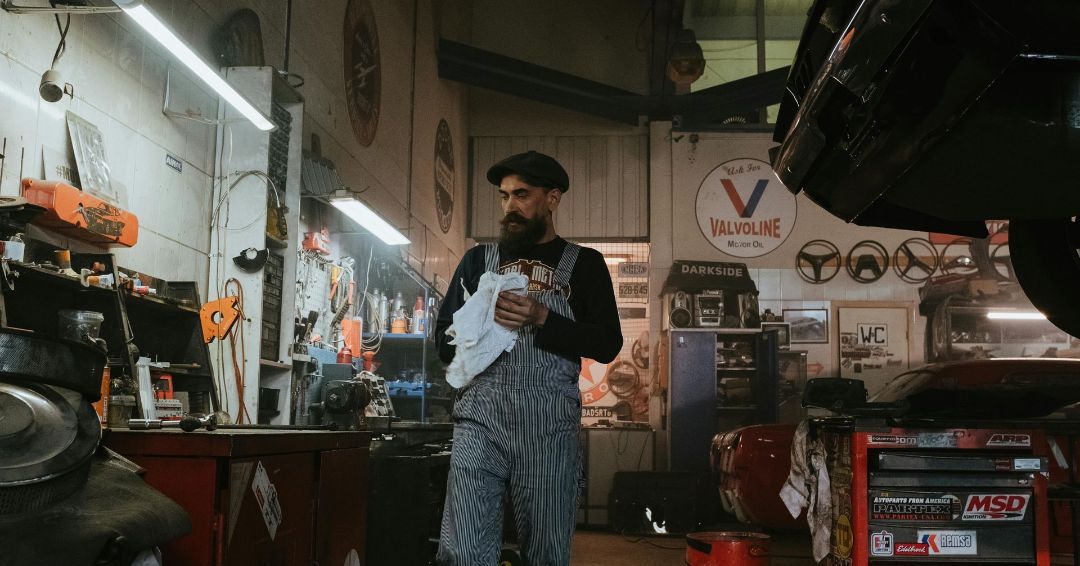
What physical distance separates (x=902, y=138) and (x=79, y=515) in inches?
65.3

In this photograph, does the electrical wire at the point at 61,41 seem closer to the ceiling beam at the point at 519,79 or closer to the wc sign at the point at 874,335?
the ceiling beam at the point at 519,79

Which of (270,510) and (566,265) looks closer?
(270,510)

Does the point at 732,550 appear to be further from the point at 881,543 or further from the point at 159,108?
the point at 159,108

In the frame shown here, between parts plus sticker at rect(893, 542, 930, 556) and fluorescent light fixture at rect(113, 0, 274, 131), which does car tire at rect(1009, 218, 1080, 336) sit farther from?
fluorescent light fixture at rect(113, 0, 274, 131)

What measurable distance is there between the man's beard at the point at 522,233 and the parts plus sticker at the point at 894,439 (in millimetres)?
1613

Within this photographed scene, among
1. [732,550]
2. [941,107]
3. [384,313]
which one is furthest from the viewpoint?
[384,313]

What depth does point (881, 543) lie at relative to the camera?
3.22m

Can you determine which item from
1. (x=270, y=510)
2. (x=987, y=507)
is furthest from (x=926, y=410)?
(x=270, y=510)

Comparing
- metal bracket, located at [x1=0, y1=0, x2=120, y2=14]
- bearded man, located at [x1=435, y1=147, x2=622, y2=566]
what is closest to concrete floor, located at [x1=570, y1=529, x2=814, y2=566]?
bearded man, located at [x1=435, y1=147, x2=622, y2=566]

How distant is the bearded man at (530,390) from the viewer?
6.96 ft

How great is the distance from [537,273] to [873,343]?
785cm

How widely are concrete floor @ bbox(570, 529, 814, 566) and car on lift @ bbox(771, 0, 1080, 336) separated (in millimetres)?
3795

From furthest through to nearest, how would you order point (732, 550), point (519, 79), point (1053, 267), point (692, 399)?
point (519, 79) → point (692, 399) → point (732, 550) → point (1053, 267)

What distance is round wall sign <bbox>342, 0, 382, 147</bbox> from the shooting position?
616cm
